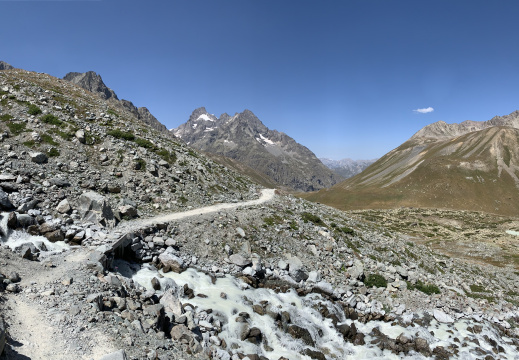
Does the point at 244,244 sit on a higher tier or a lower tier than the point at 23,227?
lower

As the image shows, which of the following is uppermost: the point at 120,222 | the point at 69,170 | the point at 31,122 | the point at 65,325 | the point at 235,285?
the point at 31,122

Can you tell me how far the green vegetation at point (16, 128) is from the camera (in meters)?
40.4

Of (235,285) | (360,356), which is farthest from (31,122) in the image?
(360,356)

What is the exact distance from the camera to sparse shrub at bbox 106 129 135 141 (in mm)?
52062

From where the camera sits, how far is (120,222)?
3209 centimetres

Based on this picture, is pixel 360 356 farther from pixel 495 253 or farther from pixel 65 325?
pixel 495 253

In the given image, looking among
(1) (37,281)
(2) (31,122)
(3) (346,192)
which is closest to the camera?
(1) (37,281)

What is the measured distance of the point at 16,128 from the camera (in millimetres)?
41125

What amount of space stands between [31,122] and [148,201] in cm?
2532

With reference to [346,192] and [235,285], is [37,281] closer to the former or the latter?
[235,285]

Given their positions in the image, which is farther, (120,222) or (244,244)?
(244,244)

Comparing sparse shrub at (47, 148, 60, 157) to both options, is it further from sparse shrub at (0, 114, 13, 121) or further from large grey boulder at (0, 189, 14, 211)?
large grey boulder at (0, 189, 14, 211)

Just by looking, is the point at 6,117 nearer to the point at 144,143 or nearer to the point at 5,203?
the point at 144,143

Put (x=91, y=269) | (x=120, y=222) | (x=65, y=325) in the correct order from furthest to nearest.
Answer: (x=120, y=222)
(x=91, y=269)
(x=65, y=325)
